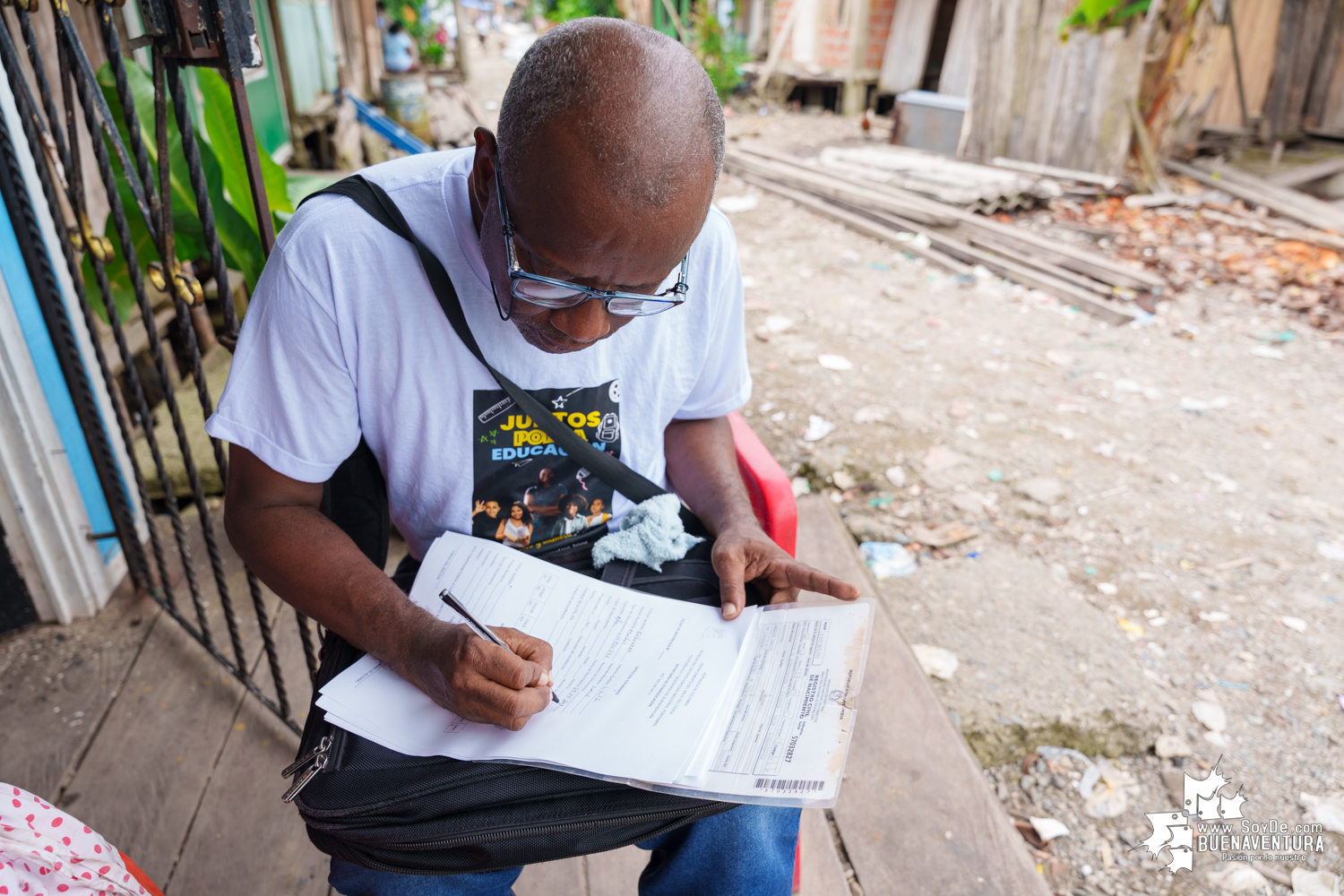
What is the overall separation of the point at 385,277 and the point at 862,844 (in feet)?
4.90

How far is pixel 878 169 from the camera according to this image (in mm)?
7160

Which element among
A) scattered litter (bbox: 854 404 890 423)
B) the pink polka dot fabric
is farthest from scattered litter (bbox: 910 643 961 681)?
the pink polka dot fabric

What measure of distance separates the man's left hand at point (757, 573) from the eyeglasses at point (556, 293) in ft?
1.33

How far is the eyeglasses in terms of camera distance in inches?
41.5

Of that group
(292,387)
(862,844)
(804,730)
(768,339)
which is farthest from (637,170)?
(768,339)

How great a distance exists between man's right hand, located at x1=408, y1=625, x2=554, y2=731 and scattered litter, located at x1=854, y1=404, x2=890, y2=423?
286cm

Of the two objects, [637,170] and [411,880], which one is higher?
[637,170]

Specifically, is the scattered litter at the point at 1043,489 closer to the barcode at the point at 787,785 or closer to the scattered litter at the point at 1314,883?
the scattered litter at the point at 1314,883

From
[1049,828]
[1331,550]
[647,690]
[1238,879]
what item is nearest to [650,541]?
[647,690]

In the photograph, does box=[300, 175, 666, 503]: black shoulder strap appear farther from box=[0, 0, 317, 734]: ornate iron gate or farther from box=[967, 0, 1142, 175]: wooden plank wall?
box=[967, 0, 1142, 175]: wooden plank wall

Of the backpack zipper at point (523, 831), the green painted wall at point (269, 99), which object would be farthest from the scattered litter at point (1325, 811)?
the green painted wall at point (269, 99)

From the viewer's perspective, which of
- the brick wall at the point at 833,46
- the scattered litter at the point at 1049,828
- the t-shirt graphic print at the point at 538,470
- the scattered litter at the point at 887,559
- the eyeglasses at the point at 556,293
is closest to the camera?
the eyeglasses at the point at 556,293

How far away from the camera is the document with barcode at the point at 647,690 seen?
99 centimetres

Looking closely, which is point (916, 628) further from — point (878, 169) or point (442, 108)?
point (442, 108)
